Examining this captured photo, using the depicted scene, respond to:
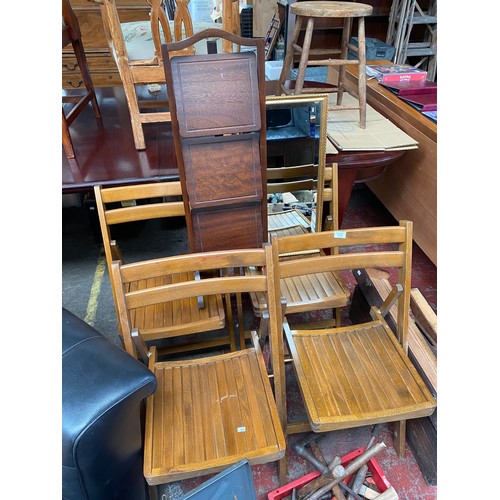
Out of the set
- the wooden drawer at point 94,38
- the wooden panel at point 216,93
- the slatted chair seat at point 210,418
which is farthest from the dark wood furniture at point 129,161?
the wooden drawer at point 94,38

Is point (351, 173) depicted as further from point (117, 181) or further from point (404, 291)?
point (117, 181)

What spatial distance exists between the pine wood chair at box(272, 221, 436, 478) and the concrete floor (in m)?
0.08

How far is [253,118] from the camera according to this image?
1143 mm

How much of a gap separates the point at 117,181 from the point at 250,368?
969 millimetres

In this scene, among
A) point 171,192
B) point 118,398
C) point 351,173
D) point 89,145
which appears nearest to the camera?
point 118,398

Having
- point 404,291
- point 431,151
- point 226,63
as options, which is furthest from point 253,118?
point 431,151

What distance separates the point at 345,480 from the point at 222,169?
0.97m

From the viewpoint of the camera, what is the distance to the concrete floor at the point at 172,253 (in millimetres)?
1150

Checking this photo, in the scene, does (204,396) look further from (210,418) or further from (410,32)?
(410,32)

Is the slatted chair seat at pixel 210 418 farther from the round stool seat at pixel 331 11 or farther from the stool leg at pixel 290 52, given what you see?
the stool leg at pixel 290 52

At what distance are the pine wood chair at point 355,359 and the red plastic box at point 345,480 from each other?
0.18 ft

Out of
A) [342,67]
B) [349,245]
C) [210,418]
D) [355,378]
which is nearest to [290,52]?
[342,67]

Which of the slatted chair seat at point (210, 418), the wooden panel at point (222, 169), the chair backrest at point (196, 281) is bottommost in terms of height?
the slatted chair seat at point (210, 418)

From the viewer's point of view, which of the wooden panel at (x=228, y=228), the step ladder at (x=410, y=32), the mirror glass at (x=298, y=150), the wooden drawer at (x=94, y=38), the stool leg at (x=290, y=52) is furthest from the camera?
the step ladder at (x=410, y=32)
